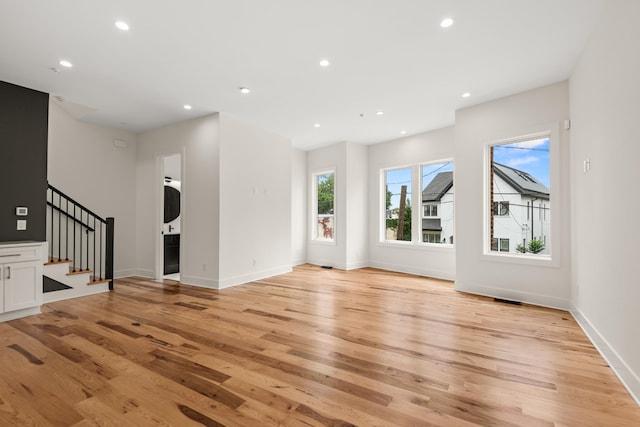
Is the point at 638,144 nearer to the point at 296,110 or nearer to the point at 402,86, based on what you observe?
the point at 402,86

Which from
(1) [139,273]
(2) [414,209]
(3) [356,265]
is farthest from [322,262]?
(1) [139,273]

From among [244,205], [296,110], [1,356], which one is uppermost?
[296,110]

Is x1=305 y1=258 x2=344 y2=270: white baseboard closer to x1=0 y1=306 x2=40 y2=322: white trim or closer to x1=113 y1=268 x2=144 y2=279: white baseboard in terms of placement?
x1=113 y1=268 x2=144 y2=279: white baseboard

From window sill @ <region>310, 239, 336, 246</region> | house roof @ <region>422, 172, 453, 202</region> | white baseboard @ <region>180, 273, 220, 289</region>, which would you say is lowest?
white baseboard @ <region>180, 273, 220, 289</region>

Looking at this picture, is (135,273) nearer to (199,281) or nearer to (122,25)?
(199,281)

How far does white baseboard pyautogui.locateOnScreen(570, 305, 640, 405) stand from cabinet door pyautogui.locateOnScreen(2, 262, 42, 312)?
19.7ft

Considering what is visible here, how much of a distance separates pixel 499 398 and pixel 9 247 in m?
5.20

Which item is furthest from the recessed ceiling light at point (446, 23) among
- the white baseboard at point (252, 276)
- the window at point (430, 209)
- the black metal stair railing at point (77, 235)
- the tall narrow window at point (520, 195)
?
the black metal stair railing at point (77, 235)

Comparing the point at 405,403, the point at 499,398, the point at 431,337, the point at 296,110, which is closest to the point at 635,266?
the point at 499,398

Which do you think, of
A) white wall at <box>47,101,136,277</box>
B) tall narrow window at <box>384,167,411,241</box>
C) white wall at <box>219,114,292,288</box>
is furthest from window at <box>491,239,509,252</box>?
white wall at <box>47,101,136,277</box>

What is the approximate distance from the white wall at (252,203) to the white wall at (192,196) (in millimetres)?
181

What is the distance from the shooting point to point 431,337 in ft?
10.2

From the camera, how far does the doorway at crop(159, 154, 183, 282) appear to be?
6.19 m

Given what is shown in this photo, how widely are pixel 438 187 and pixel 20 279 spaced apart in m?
6.80
